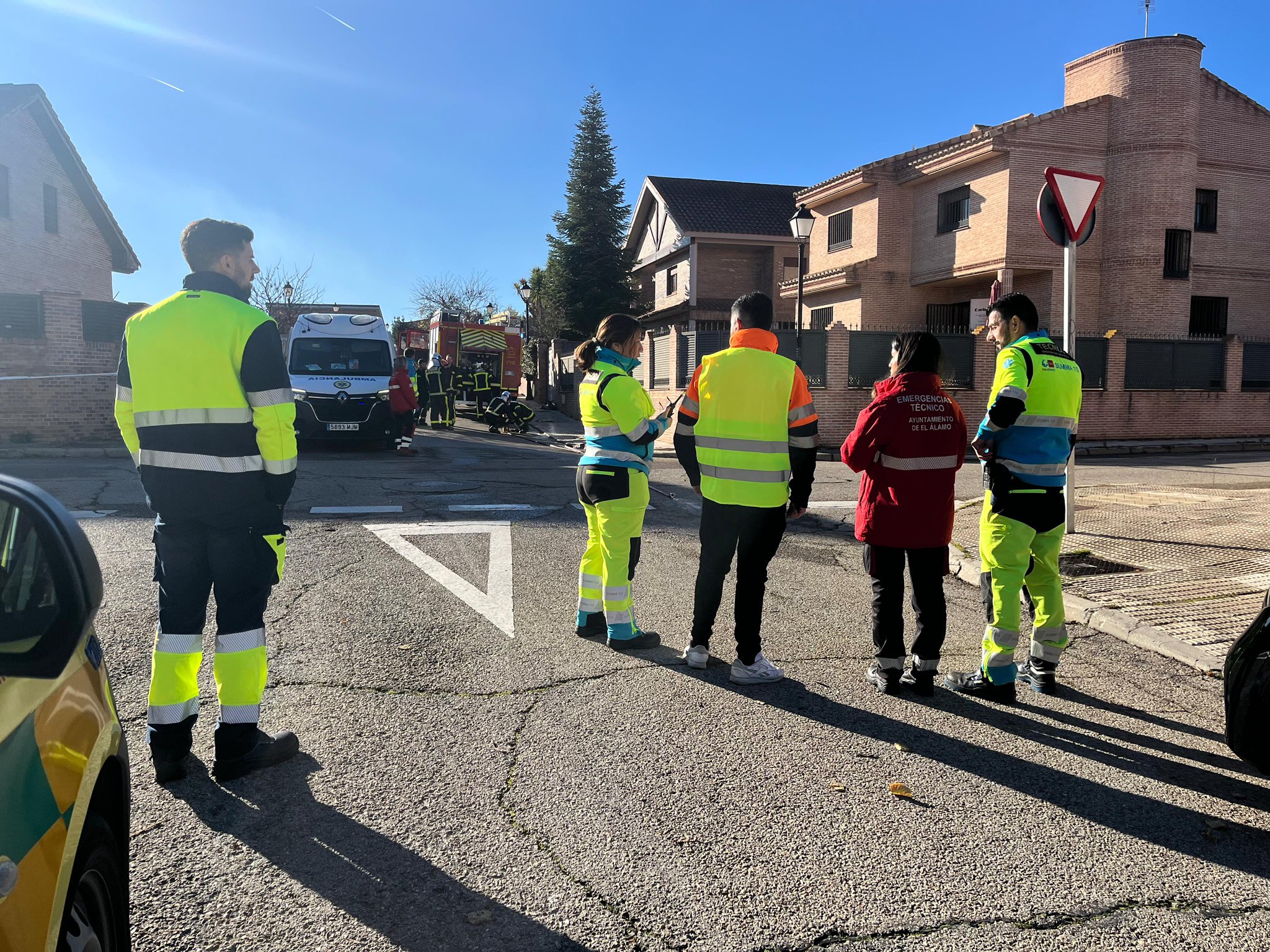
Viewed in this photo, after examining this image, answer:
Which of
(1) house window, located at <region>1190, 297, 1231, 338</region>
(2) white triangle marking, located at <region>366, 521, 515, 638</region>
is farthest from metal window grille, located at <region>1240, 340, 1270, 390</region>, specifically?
(2) white triangle marking, located at <region>366, 521, 515, 638</region>

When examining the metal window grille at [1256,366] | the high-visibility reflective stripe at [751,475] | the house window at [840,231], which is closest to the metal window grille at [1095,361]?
the metal window grille at [1256,366]

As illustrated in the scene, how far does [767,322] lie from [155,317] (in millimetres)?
2849

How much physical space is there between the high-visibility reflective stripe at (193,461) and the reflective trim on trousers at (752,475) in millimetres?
2281

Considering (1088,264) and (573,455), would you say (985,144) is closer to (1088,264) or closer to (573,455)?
(1088,264)

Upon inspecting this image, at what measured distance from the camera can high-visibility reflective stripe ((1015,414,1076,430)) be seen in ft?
14.4

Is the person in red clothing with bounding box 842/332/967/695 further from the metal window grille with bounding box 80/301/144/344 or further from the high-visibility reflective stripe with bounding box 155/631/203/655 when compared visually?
the metal window grille with bounding box 80/301/144/344

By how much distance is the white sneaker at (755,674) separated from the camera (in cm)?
454

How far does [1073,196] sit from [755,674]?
17.3ft

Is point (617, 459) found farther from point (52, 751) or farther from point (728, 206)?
point (728, 206)

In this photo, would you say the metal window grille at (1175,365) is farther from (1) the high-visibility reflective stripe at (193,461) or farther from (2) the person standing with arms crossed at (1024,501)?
(1) the high-visibility reflective stripe at (193,461)

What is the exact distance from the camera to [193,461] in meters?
3.39

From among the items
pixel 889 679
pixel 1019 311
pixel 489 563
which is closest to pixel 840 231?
pixel 489 563

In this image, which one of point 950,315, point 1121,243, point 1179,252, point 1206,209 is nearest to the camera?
point 1121,243

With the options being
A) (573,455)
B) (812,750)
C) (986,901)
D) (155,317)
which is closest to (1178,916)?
(986,901)
